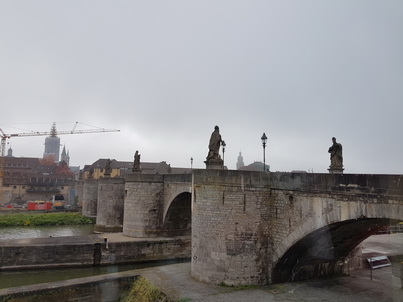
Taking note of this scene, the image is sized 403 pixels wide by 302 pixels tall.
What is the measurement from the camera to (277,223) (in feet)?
39.8

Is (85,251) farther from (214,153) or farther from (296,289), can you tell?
(296,289)

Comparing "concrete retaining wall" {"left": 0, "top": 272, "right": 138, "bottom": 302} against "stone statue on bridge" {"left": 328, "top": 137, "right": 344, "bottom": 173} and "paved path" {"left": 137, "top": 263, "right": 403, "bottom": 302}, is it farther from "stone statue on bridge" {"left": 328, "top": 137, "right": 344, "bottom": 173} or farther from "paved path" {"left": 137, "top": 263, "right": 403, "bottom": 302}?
"stone statue on bridge" {"left": 328, "top": 137, "right": 344, "bottom": 173}

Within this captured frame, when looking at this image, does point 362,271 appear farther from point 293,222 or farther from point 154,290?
point 154,290

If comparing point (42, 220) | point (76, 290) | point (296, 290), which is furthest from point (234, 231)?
point (42, 220)

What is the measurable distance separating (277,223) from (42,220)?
33.6m

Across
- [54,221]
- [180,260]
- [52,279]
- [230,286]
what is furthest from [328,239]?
[54,221]

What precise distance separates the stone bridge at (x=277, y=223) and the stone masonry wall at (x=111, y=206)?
17571mm

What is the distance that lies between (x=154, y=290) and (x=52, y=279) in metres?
8.65

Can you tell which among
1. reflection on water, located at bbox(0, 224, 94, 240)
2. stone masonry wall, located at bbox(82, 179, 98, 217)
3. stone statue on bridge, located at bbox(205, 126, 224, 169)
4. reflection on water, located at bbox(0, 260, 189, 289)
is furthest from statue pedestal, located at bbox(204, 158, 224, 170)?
stone masonry wall, located at bbox(82, 179, 98, 217)

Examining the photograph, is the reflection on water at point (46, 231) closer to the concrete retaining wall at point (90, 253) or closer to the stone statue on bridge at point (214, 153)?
the concrete retaining wall at point (90, 253)

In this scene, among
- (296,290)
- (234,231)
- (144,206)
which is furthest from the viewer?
(144,206)

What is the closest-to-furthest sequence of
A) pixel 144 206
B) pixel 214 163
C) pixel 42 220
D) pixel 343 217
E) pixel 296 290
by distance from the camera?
pixel 343 217, pixel 296 290, pixel 214 163, pixel 144 206, pixel 42 220

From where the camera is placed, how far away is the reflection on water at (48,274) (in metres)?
17.0

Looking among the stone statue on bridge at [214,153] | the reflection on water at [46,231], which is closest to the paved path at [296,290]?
the stone statue on bridge at [214,153]
